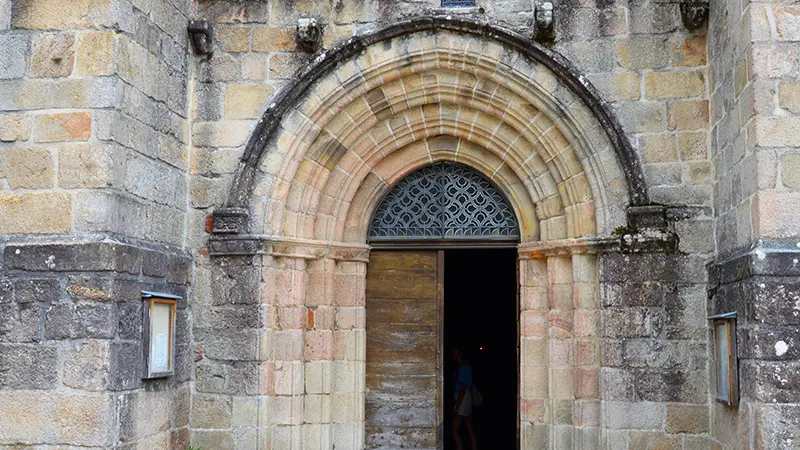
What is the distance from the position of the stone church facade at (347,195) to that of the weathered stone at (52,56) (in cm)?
1

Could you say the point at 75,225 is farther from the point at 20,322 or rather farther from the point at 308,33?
the point at 308,33

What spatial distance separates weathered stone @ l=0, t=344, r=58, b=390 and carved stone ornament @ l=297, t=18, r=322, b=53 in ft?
8.84

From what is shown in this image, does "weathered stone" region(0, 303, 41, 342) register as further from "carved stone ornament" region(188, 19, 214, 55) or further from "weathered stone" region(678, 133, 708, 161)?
"weathered stone" region(678, 133, 708, 161)

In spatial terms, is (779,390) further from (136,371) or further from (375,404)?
(136,371)

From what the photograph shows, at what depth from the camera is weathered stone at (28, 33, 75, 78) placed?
5113 mm

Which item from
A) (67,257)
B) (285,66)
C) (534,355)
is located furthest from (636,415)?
(67,257)

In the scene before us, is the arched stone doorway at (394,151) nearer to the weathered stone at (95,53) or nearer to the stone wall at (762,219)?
the stone wall at (762,219)

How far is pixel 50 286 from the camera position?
4.91m

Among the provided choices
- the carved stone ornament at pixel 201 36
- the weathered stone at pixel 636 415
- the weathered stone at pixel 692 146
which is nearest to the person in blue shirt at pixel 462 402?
the weathered stone at pixel 636 415

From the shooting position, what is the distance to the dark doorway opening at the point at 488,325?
1116 centimetres

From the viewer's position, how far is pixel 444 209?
663 cm

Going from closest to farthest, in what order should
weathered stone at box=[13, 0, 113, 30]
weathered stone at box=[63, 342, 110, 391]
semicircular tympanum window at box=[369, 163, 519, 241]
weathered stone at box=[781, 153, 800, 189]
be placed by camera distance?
weathered stone at box=[781, 153, 800, 189] → weathered stone at box=[63, 342, 110, 391] → weathered stone at box=[13, 0, 113, 30] → semicircular tympanum window at box=[369, 163, 519, 241]

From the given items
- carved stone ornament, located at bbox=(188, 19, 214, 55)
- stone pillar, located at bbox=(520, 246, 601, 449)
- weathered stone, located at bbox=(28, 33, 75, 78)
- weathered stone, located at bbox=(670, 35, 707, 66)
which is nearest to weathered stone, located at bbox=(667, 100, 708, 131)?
weathered stone, located at bbox=(670, 35, 707, 66)

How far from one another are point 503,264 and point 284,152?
5.53 meters
